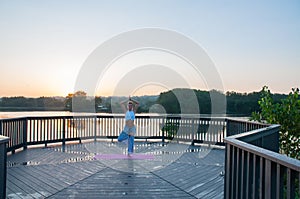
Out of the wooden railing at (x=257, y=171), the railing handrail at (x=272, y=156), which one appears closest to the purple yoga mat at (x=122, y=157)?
the wooden railing at (x=257, y=171)

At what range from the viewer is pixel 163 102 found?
38.4 feet

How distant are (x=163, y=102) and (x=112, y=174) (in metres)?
6.95

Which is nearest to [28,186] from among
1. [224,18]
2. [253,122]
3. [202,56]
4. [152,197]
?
[152,197]

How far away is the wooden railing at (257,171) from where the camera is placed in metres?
1.64

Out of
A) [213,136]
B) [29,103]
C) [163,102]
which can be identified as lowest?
[213,136]

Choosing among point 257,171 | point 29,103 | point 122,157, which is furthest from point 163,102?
point 257,171

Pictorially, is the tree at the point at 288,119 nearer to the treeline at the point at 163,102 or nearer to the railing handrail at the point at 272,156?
the railing handrail at the point at 272,156

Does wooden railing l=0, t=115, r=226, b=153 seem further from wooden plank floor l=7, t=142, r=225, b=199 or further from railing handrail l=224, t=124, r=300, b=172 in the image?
railing handrail l=224, t=124, r=300, b=172

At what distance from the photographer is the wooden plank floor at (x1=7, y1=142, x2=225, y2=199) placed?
13.2ft

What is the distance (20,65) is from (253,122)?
1053 centimetres

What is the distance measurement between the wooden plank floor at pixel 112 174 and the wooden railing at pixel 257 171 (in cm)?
142

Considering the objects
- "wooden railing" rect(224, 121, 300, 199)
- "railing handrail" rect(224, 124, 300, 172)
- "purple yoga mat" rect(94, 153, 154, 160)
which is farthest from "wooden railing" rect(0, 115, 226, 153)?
"railing handrail" rect(224, 124, 300, 172)

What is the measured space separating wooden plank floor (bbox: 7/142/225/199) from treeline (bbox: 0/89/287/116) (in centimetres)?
288

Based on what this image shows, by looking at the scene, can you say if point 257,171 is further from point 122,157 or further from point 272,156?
point 122,157
